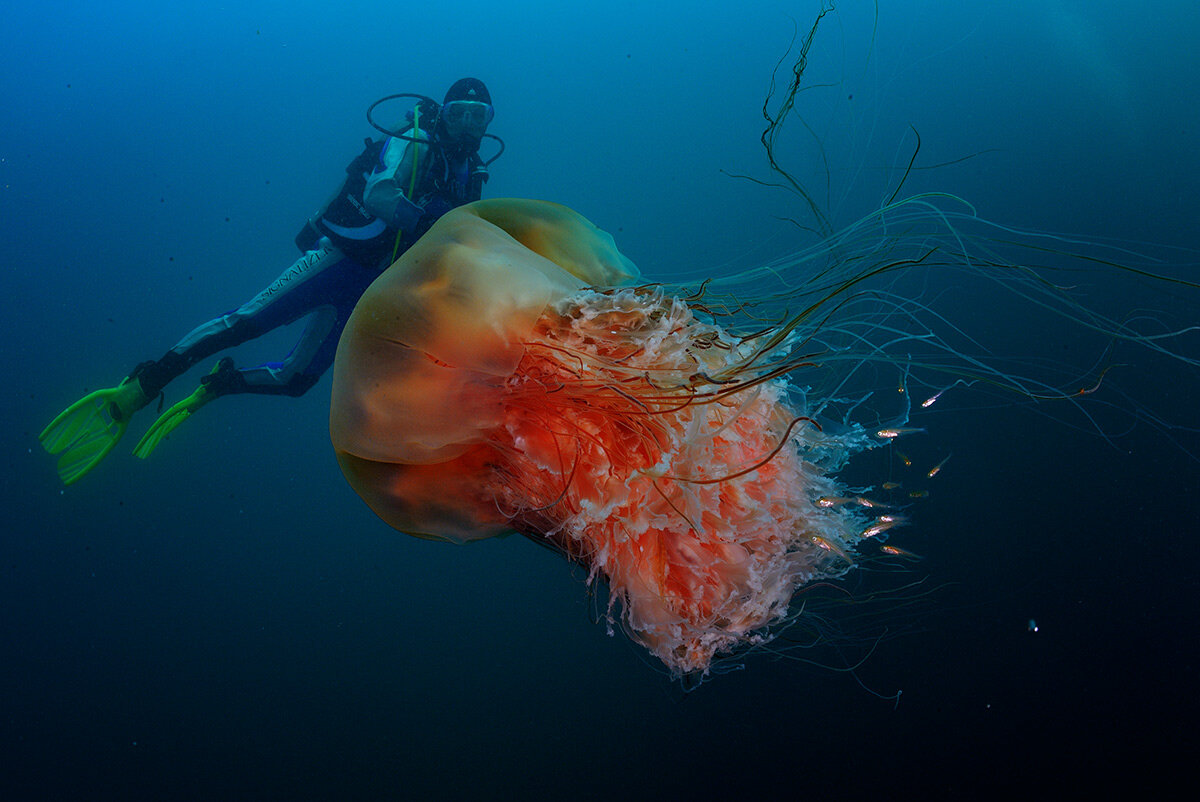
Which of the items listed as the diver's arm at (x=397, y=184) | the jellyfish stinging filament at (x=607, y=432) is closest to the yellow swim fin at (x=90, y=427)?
the diver's arm at (x=397, y=184)

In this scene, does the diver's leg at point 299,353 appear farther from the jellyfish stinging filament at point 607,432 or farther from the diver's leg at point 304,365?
the jellyfish stinging filament at point 607,432

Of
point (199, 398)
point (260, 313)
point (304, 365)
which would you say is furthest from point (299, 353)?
point (199, 398)

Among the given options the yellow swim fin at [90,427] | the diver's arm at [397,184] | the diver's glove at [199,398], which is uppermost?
the diver's arm at [397,184]

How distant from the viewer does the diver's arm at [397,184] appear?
4.16 meters

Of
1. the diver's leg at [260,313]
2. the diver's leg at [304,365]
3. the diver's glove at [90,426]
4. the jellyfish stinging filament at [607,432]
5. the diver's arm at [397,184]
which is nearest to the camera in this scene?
the jellyfish stinging filament at [607,432]

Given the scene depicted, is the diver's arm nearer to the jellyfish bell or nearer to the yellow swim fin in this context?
the jellyfish bell

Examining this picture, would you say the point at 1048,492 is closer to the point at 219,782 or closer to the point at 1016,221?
the point at 1016,221

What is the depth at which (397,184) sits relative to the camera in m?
4.38

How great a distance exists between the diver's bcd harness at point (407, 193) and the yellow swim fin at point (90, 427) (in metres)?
2.28

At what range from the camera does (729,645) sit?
201 centimetres

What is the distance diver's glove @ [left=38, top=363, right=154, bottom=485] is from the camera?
199 inches

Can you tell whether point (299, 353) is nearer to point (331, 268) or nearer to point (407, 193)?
point (331, 268)

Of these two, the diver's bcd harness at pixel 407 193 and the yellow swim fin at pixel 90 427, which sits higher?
the diver's bcd harness at pixel 407 193

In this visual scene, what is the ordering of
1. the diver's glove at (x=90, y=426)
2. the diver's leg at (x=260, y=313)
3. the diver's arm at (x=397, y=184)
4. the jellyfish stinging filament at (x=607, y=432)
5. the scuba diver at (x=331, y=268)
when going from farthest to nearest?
the diver's glove at (x=90, y=426) < the diver's leg at (x=260, y=313) < the scuba diver at (x=331, y=268) < the diver's arm at (x=397, y=184) < the jellyfish stinging filament at (x=607, y=432)
